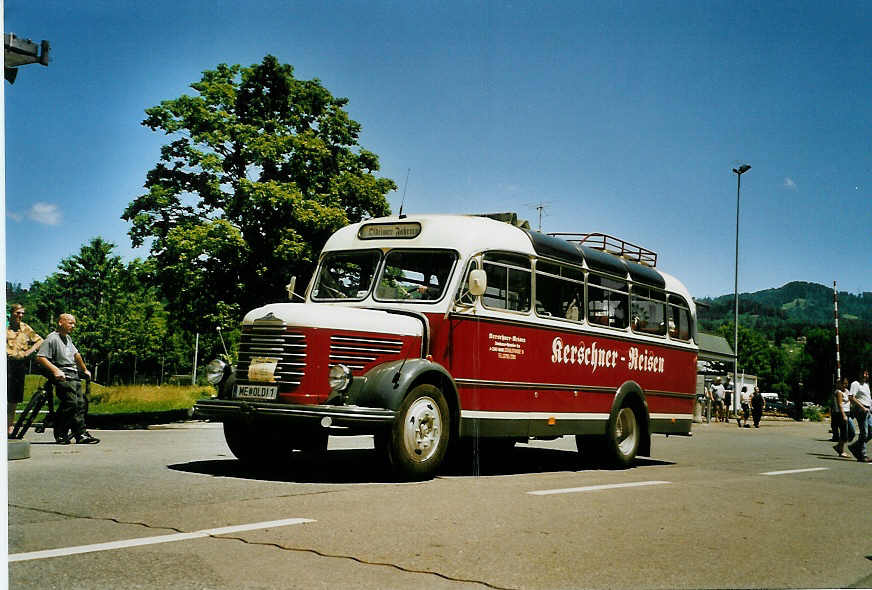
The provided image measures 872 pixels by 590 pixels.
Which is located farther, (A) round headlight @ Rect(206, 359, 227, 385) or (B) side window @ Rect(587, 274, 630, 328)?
(B) side window @ Rect(587, 274, 630, 328)

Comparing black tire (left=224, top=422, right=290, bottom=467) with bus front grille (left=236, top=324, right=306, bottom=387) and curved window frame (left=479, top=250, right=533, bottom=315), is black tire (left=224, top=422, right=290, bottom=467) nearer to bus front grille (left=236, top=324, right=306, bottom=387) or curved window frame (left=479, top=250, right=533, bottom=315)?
bus front grille (left=236, top=324, right=306, bottom=387)

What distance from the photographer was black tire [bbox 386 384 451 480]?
9375 millimetres

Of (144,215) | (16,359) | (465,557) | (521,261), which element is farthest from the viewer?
(144,215)

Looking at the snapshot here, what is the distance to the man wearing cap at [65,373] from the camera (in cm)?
1301

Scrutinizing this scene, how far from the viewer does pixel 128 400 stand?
35.5m

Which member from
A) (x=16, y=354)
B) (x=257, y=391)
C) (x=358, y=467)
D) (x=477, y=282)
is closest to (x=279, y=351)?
(x=257, y=391)

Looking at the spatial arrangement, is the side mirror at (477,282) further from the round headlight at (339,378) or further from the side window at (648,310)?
the side window at (648,310)

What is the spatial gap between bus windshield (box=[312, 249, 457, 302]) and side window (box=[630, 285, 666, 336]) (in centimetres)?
462

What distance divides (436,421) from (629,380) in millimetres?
4935

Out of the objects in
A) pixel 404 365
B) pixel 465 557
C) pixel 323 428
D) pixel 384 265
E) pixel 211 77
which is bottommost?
pixel 465 557

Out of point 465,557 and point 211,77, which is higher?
point 211,77

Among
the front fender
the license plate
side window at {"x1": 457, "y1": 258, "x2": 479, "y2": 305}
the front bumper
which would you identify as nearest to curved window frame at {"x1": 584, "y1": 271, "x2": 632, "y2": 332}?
side window at {"x1": 457, "y1": 258, "x2": 479, "y2": 305}

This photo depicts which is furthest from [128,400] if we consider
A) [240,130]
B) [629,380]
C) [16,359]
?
[629,380]

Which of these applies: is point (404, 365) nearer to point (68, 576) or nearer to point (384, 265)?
point (384, 265)
